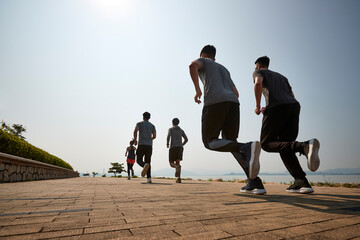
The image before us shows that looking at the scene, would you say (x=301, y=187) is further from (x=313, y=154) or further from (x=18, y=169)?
(x=18, y=169)

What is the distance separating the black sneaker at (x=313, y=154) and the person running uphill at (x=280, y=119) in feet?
0.85

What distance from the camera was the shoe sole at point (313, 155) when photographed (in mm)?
2451

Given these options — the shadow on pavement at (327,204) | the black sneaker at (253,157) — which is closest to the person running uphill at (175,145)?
the black sneaker at (253,157)

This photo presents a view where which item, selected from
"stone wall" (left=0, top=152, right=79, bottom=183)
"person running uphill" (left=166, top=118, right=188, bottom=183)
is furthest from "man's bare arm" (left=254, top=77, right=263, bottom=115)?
"stone wall" (left=0, top=152, right=79, bottom=183)

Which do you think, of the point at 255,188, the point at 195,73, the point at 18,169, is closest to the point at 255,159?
the point at 255,188

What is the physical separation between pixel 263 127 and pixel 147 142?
13.1ft

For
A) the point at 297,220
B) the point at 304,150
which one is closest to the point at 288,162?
the point at 304,150

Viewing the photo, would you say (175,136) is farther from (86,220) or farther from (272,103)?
(86,220)

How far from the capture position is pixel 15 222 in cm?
114

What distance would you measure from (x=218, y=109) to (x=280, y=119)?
1.08 m

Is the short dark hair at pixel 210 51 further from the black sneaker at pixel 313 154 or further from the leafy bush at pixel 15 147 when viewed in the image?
the leafy bush at pixel 15 147

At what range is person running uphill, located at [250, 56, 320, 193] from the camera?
296 cm

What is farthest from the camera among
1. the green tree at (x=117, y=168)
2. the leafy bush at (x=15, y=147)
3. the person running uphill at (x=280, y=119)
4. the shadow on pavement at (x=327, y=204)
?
the green tree at (x=117, y=168)

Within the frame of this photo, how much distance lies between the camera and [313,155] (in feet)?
8.05
